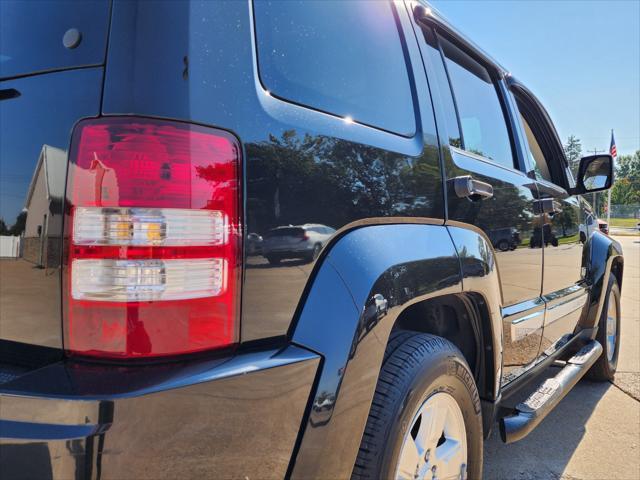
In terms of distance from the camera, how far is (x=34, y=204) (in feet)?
3.67

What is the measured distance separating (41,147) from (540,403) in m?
2.33

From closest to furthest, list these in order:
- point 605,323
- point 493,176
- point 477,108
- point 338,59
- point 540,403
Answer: point 338,59, point 493,176, point 540,403, point 477,108, point 605,323

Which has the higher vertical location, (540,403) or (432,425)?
(432,425)

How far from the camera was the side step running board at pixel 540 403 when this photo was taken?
7.02ft

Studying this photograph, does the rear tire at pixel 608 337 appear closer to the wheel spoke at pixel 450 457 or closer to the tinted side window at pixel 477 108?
the tinted side window at pixel 477 108

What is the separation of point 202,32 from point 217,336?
0.69m

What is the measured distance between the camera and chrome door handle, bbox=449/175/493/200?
1.82m

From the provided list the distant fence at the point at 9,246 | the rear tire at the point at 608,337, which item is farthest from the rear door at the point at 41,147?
the rear tire at the point at 608,337

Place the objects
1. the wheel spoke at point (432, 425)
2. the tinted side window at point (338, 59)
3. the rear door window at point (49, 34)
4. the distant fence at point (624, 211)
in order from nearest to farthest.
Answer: the rear door window at point (49, 34), the tinted side window at point (338, 59), the wheel spoke at point (432, 425), the distant fence at point (624, 211)

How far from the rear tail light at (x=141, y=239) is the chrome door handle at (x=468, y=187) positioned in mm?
1052

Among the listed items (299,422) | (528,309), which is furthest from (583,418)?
(299,422)

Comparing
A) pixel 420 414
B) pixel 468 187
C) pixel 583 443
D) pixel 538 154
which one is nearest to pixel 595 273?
pixel 538 154

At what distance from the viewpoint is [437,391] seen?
5.39 feet

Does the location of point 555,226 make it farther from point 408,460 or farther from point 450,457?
point 408,460
